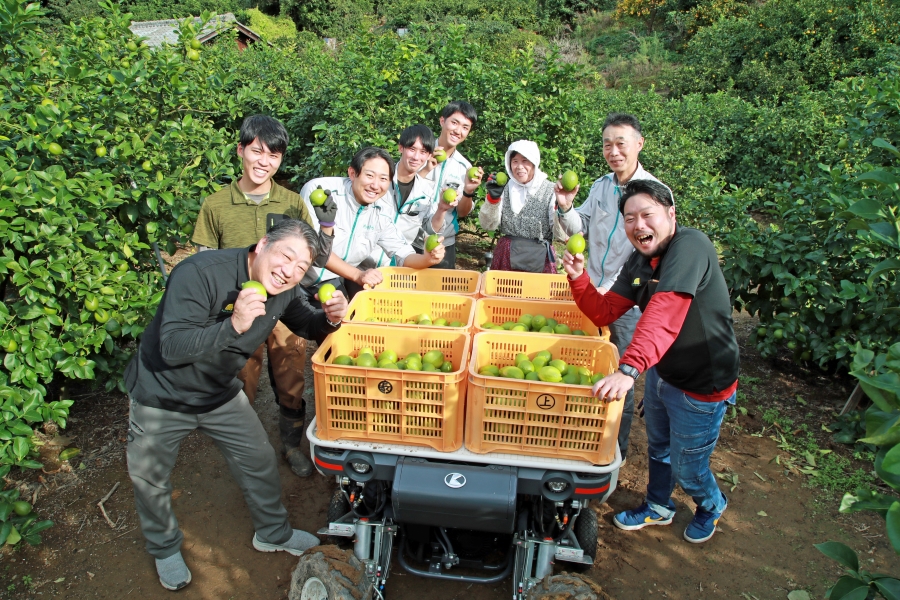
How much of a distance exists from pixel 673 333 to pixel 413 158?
252 centimetres

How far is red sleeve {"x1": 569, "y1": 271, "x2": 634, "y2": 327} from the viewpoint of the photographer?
315 centimetres

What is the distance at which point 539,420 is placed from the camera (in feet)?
8.75

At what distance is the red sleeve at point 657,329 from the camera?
2.44 metres

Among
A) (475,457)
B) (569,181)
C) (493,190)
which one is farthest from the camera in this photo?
(493,190)

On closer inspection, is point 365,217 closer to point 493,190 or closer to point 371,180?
point 371,180

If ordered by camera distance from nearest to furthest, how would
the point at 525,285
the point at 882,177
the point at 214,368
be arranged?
the point at 882,177 < the point at 214,368 < the point at 525,285

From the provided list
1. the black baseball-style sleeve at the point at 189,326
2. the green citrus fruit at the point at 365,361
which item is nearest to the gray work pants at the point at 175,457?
the black baseball-style sleeve at the point at 189,326

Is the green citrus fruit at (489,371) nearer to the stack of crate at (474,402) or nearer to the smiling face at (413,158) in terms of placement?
the stack of crate at (474,402)

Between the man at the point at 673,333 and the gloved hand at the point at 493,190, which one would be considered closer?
the man at the point at 673,333

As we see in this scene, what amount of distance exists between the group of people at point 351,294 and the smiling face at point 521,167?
1cm

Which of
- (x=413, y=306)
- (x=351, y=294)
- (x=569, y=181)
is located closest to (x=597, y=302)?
(x=569, y=181)

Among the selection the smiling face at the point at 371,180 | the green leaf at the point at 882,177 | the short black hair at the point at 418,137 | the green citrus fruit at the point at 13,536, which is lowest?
the green citrus fruit at the point at 13,536

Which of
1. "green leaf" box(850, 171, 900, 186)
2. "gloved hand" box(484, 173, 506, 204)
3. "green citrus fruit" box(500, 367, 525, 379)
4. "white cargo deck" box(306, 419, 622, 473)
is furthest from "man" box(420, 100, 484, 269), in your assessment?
"green leaf" box(850, 171, 900, 186)

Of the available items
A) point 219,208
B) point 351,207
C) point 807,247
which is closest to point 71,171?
point 219,208
